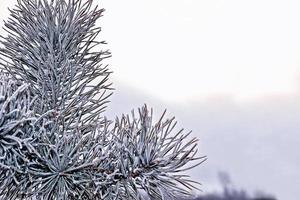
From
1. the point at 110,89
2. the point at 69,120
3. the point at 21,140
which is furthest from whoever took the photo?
the point at 110,89

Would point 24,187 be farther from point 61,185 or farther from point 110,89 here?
point 110,89

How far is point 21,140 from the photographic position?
30cm

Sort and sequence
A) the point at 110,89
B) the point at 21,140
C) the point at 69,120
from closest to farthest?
the point at 21,140
the point at 69,120
the point at 110,89

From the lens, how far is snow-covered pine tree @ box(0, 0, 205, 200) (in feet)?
1.04

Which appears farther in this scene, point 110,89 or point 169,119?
point 110,89

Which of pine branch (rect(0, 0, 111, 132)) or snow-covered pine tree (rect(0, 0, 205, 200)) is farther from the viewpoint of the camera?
pine branch (rect(0, 0, 111, 132))

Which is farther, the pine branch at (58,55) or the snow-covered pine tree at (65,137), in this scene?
the pine branch at (58,55)

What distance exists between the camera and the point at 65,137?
1.12 feet

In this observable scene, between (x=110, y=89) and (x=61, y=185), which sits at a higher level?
(x=110, y=89)

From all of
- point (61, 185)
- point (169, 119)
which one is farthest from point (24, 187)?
point (169, 119)

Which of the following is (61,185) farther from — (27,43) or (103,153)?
(27,43)

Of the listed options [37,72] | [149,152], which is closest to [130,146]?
[149,152]

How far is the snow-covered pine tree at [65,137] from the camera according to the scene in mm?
317

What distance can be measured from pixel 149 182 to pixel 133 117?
0.21 ft
